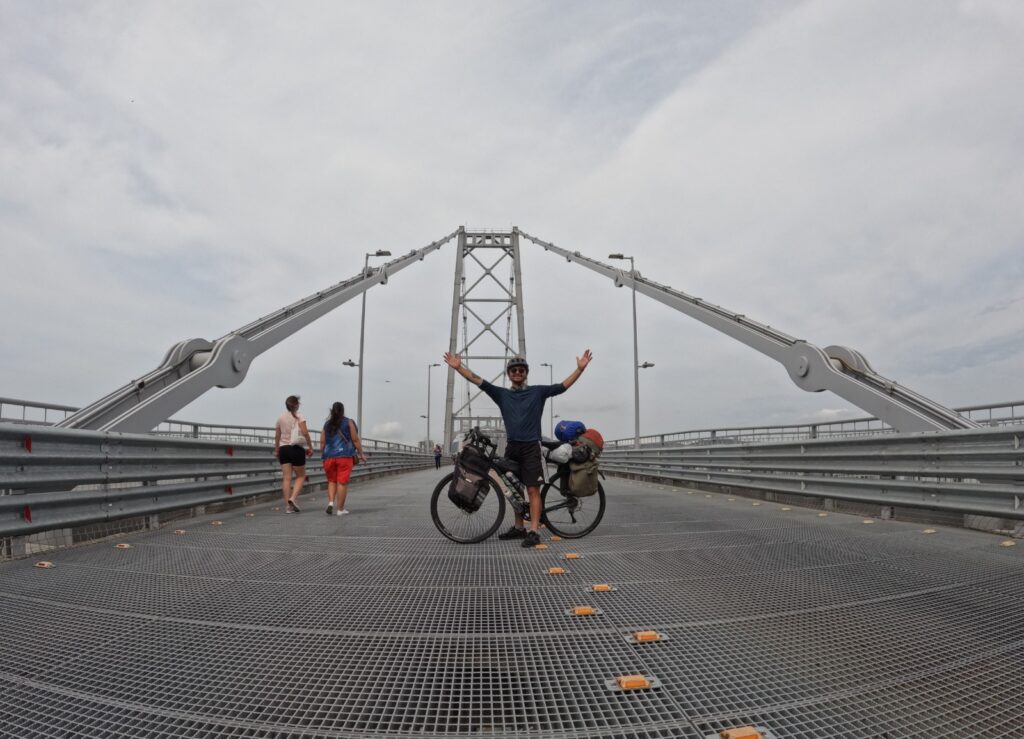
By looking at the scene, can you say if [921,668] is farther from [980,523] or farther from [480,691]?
[980,523]

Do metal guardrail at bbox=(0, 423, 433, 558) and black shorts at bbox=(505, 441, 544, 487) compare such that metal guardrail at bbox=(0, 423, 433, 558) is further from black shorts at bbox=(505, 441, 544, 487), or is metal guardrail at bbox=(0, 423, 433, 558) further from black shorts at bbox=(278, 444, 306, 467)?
black shorts at bbox=(505, 441, 544, 487)

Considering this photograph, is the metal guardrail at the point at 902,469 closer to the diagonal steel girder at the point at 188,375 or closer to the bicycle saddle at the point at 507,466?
the bicycle saddle at the point at 507,466

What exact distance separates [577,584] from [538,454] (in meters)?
1.69

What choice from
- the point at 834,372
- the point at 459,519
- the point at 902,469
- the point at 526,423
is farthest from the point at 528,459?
the point at 834,372

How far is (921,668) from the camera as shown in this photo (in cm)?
228

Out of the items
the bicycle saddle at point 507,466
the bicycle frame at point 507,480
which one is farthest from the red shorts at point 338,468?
the bicycle saddle at point 507,466

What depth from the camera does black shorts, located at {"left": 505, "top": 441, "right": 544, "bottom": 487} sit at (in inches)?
207

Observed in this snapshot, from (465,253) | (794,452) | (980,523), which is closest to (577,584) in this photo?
(980,523)

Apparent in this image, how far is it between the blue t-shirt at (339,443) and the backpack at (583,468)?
3.72m

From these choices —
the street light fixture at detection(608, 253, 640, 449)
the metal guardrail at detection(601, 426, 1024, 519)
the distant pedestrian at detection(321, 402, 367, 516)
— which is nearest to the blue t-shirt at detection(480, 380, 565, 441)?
the distant pedestrian at detection(321, 402, 367, 516)

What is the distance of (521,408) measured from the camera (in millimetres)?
5363

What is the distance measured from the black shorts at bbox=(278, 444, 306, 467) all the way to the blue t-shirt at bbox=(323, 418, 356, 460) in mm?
480

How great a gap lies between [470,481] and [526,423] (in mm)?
699

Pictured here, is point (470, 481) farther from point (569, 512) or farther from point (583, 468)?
point (569, 512)
